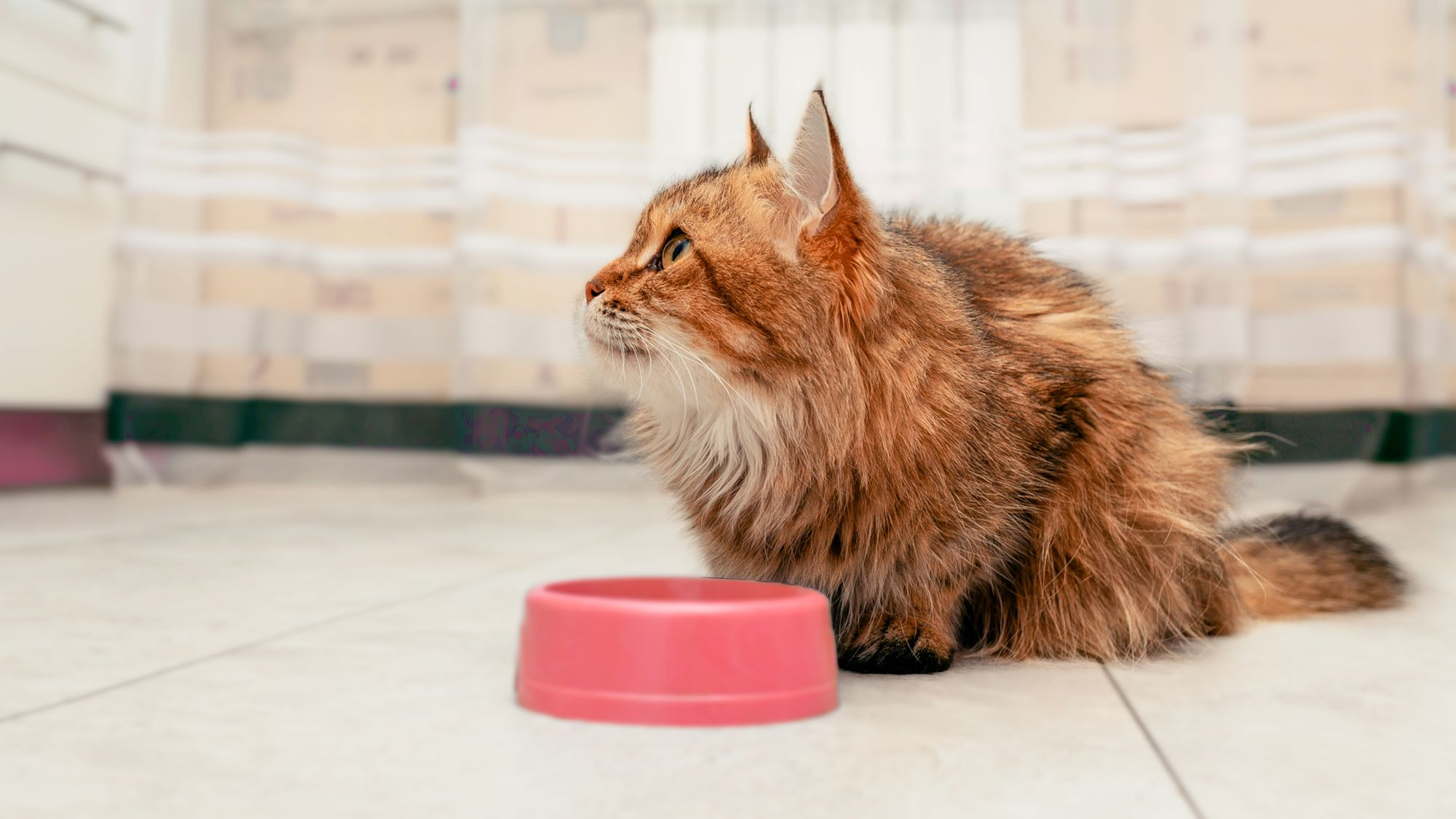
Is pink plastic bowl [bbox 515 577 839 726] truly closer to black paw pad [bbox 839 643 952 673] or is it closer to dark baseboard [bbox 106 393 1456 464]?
black paw pad [bbox 839 643 952 673]

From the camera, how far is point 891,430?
1.05 metres

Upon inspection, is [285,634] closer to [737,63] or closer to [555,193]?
[555,193]

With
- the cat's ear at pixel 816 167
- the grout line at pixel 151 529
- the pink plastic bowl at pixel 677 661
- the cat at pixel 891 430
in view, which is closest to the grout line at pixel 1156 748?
the cat at pixel 891 430

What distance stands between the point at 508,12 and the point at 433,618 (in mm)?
2171

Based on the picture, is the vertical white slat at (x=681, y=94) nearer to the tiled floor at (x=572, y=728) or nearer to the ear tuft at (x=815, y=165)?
the tiled floor at (x=572, y=728)

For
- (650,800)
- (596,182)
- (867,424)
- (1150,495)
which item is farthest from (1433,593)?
(596,182)

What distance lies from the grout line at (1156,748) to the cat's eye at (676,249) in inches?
23.3

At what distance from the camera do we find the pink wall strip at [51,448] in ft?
8.99

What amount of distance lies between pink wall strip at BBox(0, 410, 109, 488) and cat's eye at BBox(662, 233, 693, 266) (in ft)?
7.41

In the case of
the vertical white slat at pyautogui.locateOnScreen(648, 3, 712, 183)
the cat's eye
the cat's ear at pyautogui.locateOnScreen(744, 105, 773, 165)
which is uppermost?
the vertical white slat at pyautogui.locateOnScreen(648, 3, 712, 183)

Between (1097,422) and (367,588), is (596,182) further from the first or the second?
(1097,422)

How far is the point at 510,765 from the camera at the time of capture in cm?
76

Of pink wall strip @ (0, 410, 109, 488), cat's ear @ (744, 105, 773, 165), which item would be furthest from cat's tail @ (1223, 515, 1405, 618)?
pink wall strip @ (0, 410, 109, 488)

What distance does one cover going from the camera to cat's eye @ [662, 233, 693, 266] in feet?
3.68
